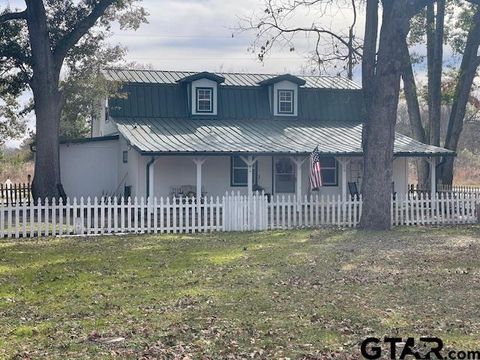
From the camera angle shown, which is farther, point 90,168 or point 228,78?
point 228,78

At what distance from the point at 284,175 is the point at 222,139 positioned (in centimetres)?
376

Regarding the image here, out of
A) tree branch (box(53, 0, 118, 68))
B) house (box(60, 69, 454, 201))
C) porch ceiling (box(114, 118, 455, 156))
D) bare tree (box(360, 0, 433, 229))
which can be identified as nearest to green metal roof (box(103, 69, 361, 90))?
house (box(60, 69, 454, 201))

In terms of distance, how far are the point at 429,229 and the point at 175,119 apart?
42.2ft

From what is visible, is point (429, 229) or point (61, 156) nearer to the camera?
point (429, 229)

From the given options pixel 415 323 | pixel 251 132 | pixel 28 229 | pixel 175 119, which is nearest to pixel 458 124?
pixel 251 132

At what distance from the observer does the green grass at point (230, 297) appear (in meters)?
6.75

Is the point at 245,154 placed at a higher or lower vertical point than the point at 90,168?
higher

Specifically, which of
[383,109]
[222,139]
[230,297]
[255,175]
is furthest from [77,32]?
[230,297]

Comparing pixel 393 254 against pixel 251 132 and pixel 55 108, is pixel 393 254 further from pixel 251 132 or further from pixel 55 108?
pixel 55 108

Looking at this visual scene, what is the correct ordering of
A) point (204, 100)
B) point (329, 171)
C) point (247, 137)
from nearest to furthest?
point (247, 137) → point (329, 171) → point (204, 100)

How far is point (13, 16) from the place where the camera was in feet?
81.5

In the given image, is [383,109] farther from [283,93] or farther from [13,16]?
[13,16]

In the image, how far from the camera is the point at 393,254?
44.3ft

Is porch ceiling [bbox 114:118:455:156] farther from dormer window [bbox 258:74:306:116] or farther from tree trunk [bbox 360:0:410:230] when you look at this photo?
tree trunk [bbox 360:0:410:230]
